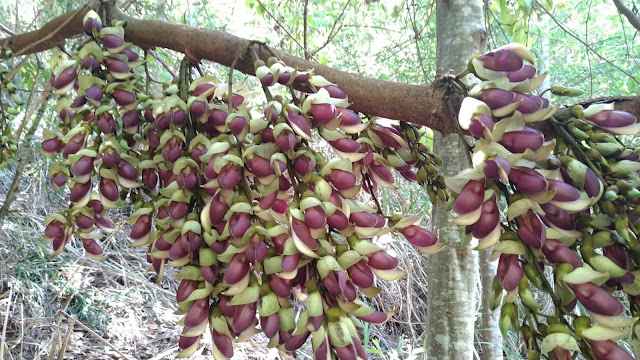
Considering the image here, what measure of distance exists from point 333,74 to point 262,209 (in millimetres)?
309

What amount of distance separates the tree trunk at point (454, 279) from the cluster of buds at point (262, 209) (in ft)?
1.41

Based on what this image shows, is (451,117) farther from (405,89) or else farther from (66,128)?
(66,128)

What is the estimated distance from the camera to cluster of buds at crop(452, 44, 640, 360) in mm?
400

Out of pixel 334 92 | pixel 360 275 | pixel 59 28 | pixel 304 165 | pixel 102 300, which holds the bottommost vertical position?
pixel 102 300

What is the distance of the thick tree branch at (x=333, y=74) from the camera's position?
0.62m

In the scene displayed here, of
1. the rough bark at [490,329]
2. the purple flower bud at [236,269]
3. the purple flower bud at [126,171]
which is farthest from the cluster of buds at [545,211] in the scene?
the rough bark at [490,329]

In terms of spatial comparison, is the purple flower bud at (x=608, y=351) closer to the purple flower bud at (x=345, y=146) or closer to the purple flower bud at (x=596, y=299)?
the purple flower bud at (x=596, y=299)

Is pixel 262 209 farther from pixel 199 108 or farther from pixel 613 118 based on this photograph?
pixel 613 118

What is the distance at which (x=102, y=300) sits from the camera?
2697 mm

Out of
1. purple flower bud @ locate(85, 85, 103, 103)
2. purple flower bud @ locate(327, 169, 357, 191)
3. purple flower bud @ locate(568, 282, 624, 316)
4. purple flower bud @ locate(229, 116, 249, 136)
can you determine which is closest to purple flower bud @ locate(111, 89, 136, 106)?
purple flower bud @ locate(85, 85, 103, 103)

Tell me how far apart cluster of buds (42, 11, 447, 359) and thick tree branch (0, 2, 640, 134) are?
0.14 ft

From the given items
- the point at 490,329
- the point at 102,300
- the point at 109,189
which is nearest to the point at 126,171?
the point at 109,189

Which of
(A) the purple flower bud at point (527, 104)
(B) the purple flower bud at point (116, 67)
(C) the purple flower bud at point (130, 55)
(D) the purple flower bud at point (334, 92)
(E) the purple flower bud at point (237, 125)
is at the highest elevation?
(C) the purple flower bud at point (130, 55)

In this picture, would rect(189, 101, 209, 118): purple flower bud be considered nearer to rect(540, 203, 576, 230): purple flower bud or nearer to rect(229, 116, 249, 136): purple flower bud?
rect(229, 116, 249, 136): purple flower bud
